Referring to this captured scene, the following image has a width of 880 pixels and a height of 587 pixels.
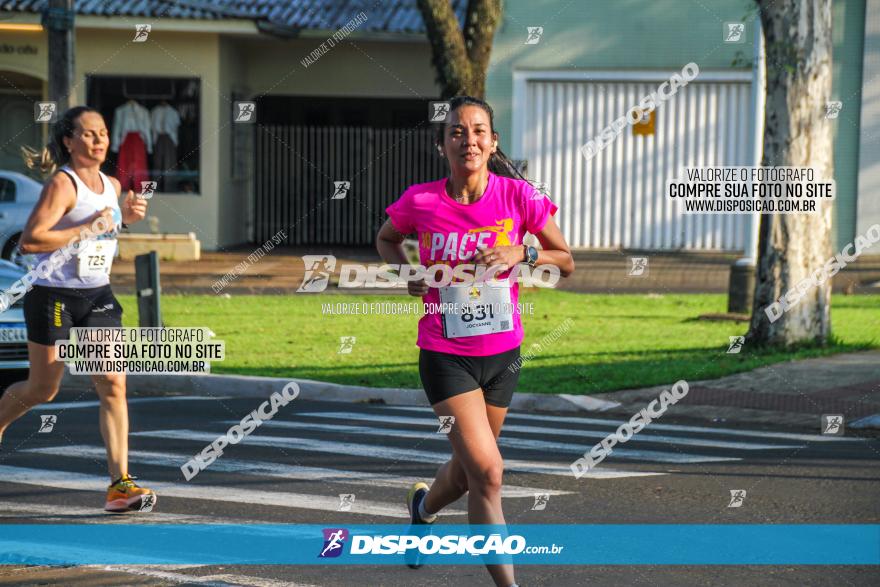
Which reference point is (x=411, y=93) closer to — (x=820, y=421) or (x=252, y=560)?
(x=820, y=421)

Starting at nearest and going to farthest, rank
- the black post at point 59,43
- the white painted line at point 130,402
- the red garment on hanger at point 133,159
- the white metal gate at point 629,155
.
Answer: the white painted line at point 130,402
the black post at point 59,43
the white metal gate at point 629,155
the red garment on hanger at point 133,159

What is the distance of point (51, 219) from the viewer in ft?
24.5

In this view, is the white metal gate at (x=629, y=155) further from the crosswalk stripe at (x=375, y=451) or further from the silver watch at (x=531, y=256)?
the silver watch at (x=531, y=256)

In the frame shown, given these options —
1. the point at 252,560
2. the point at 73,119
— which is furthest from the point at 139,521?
the point at 73,119

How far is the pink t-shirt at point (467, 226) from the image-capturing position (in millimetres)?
5965

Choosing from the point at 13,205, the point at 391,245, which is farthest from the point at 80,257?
the point at 13,205

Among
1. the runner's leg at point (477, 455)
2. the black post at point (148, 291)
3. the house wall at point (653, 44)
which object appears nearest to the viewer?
the runner's leg at point (477, 455)

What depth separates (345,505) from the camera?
7980mm

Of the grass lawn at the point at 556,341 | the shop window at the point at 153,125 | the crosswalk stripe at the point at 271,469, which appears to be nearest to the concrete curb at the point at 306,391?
the grass lawn at the point at 556,341

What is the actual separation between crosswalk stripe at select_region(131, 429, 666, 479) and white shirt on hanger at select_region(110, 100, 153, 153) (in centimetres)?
1796

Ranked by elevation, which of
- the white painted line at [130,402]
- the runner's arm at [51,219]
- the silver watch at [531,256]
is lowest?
the white painted line at [130,402]

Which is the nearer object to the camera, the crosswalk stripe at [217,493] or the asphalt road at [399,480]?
the asphalt road at [399,480]

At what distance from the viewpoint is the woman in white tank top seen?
7488 millimetres

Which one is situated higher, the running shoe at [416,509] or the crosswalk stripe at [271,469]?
the running shoe at [416,509]
